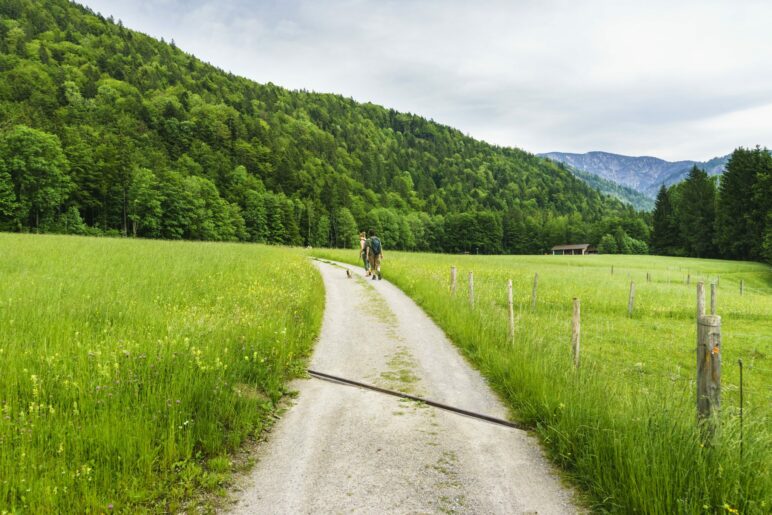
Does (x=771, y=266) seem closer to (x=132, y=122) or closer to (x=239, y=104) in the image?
(x=132, y=122)

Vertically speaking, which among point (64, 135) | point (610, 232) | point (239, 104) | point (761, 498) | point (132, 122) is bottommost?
point (761, 498)

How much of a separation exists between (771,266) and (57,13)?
9439 inches

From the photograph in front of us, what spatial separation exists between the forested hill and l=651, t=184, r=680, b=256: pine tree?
2657 centimetres

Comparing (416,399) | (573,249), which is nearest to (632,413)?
(416,399)

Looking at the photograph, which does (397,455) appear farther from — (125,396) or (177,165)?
(177,165)

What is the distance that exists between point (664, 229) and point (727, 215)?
26.7 metres

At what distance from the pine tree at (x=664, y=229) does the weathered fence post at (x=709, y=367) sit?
4078 inches

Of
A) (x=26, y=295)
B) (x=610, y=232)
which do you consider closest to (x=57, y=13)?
(x=26, y=295)

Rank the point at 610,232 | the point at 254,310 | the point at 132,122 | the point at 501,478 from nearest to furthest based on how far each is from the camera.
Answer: the point at 501,478, the point at 254,310, the point at 132,122, the point at 610,232

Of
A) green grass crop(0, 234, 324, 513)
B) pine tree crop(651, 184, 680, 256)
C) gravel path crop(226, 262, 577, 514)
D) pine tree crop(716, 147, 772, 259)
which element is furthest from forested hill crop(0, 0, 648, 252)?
gravel path crop(226, 262, 577, 514)

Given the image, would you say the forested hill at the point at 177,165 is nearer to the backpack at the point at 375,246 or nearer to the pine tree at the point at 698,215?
the pine tree at the point at 698,215

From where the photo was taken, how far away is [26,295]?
9000 mm

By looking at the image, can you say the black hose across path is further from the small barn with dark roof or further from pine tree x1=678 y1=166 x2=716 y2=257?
the small barn with dark roof

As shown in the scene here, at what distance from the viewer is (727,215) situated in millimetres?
68000
